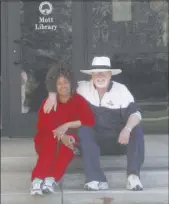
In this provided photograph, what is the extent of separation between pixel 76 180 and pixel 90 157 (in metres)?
0.45

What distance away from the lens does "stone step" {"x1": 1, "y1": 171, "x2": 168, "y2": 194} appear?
4855 mm

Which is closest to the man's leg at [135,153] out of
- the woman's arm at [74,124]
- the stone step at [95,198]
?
the stone step at [95,198]

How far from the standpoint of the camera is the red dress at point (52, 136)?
4.50m

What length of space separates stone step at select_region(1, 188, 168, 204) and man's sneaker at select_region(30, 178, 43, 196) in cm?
9

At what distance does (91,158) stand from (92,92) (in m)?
0.68

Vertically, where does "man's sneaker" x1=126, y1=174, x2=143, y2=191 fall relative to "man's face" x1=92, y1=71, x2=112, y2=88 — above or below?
below

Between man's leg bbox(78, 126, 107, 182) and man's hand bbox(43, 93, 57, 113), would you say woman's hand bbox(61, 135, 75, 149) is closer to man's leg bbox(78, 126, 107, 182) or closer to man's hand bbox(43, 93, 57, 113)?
man's leg bbox(78, 126, 107, 182)

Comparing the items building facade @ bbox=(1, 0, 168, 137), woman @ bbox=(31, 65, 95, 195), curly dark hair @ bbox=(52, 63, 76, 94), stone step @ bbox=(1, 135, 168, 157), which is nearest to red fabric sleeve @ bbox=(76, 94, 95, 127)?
woman @ bbox=(31, 65, 95, 195)

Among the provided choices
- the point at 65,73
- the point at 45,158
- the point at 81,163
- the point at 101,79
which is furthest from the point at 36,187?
the point at 101,79

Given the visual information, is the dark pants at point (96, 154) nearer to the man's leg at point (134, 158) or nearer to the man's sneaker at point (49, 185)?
the man's leg at point (134, 158)

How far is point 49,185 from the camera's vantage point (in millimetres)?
4410

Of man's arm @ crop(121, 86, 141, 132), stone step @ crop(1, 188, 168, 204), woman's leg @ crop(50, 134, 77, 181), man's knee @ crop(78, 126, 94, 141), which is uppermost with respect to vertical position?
man's arm @ crop(121, 86, 141, 132)

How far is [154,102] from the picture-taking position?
649 centimetres

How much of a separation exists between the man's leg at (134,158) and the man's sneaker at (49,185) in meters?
0.66
